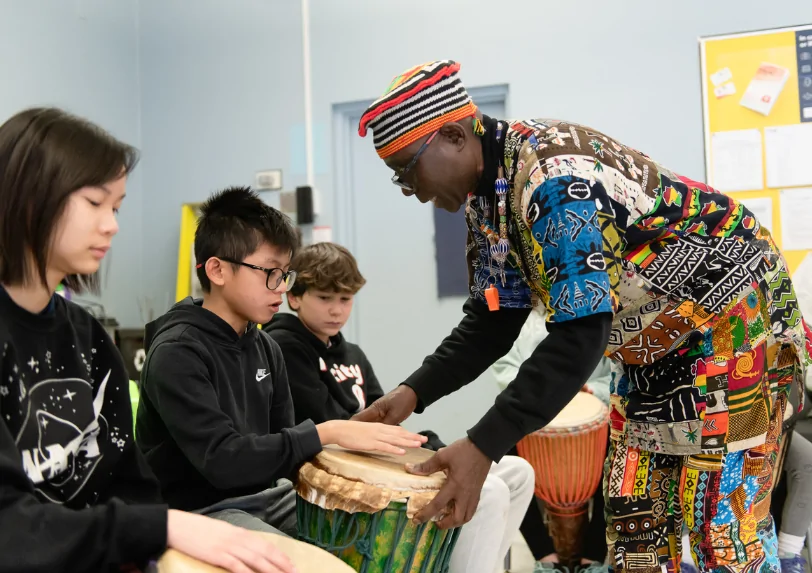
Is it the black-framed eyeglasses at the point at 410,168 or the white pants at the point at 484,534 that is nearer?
the black-framed eyeglasses at the point at 410,168

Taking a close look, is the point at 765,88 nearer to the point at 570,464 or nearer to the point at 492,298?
the point at 570,464

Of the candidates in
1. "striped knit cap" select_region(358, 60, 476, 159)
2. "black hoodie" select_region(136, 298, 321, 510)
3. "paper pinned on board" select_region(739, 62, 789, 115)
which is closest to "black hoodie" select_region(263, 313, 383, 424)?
"black hoodie" select_region(136, 298, 321, 510)

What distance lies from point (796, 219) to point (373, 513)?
288 centimetres

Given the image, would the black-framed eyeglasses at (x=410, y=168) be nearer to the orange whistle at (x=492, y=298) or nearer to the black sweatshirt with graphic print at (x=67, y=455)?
the orange whistle at (x=492, y=298)

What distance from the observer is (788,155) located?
3279 mm

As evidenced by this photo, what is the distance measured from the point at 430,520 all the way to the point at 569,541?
59.9 inches

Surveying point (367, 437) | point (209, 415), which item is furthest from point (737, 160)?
point (209, 415)

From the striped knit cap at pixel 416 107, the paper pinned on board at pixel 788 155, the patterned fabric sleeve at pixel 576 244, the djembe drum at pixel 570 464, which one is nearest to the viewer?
the patterned fabric sleeve at pixel 576 244

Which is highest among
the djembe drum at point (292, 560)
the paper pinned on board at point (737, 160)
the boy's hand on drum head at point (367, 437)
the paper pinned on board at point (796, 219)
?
the paper pinned on board at point (737, 160)

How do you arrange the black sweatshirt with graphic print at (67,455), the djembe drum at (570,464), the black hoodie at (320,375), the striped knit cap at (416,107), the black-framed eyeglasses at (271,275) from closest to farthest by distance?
the black sweatshirt with graphic print at (67,455) < the striped knit cap at (416,107) < the black-framed eyeglasses at (271,275) < the black hoodie at (320,375) < the djembe drum at (570,464)

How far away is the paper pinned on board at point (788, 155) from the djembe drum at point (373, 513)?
2746mm

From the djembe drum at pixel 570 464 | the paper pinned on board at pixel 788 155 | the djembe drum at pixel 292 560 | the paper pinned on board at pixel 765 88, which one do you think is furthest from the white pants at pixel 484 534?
the paper pinned on board at pixel 765 88

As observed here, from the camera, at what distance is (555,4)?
353cm

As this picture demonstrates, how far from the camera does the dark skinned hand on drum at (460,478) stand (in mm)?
1159
